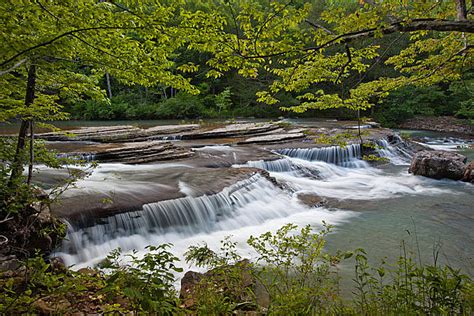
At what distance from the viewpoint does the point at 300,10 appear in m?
3.77

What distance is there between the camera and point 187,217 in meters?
6.77

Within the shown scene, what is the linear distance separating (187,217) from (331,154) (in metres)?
8.79

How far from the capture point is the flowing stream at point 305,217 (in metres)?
5.77

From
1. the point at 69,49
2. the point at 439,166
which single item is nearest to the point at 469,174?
the point at 439,166

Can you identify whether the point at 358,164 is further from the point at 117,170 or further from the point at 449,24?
the point at 449,24

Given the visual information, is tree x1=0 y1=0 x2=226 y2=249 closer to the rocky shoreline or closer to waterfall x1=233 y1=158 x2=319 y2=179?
waterfall x1=233 y1=158 x2=319 y2=179

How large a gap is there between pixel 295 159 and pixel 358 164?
126 inches

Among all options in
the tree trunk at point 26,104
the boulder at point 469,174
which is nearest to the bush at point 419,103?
the boulder at point 469,174

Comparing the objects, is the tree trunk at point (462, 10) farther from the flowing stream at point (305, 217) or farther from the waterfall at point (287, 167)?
the waterfall at point (287, 167)

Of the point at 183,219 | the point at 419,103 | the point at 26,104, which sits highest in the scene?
the point at 26,104

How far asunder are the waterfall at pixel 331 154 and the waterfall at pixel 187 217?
424 centimetres

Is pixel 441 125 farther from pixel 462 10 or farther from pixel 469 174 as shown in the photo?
pixel 462 10

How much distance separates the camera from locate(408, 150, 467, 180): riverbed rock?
37.2 feet

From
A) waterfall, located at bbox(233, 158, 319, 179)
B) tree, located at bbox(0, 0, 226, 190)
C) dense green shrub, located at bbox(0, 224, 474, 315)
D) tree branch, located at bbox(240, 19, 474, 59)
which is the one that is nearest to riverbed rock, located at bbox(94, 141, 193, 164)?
waterfall, located at bbox(233, 158, 319, 179)
